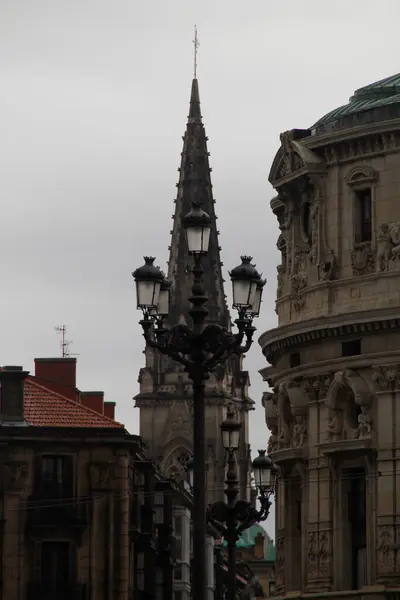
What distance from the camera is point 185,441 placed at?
590 ft

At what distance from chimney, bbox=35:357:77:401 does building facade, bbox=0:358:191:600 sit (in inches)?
377

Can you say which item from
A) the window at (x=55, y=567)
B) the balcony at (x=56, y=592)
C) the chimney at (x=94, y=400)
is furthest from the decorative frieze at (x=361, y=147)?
the chimney at (x=94, y=400)

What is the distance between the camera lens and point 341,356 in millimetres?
68812

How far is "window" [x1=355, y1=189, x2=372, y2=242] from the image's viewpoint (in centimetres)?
6962

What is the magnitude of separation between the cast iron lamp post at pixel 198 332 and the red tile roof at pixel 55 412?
41.9 metres

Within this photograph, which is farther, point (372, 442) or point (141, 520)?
point (141, 520)

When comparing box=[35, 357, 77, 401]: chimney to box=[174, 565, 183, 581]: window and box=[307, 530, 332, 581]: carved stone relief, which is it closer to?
box=[174, 565, 183, 581]: window

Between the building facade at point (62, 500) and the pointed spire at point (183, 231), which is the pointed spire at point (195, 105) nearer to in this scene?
the pointed spire at point (183, 231)

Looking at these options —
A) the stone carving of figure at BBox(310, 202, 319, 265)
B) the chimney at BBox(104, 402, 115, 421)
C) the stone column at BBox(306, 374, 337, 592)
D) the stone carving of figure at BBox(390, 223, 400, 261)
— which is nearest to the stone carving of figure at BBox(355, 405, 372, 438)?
the stone column at BBox(306, 374, 337, 592)

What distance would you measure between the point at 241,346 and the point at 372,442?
941 inches

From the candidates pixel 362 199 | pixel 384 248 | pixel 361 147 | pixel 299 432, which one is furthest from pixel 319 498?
pixel 361 147

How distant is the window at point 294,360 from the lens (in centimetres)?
7112

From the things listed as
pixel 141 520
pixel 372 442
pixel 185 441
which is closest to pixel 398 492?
pixel 372 442

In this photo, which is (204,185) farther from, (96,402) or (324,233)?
(324,233)
